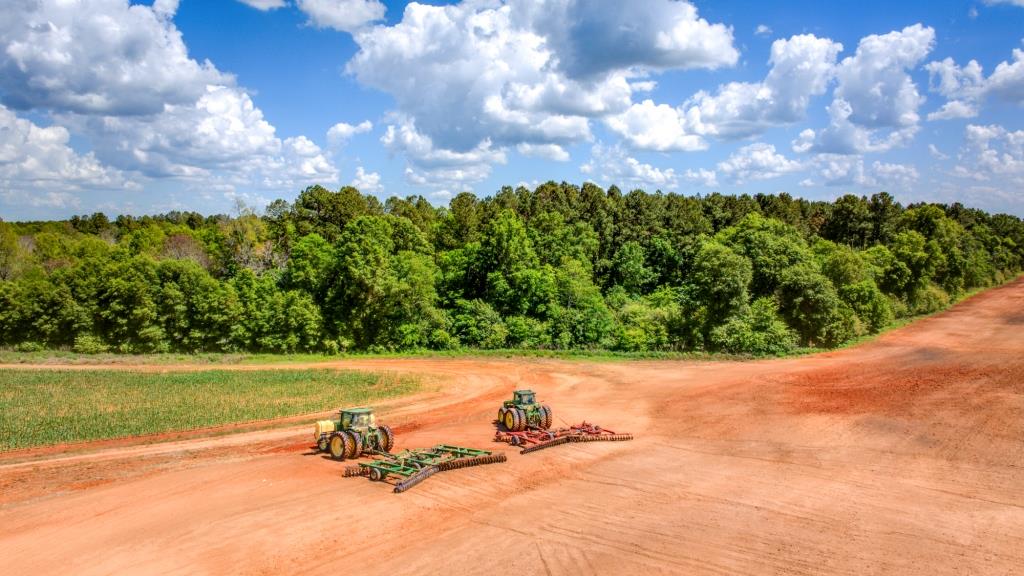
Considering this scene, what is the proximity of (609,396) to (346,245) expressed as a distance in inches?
1039

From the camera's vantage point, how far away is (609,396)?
1361 inches

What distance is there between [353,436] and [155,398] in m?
18.8

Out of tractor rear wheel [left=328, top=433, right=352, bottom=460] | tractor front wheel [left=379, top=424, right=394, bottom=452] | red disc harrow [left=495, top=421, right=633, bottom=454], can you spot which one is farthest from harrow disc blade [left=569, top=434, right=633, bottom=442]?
tractor rear wheel [left=328, top=433, right=352, bottom=460]

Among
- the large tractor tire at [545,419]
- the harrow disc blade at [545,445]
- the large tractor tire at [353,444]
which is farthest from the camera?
the large tractor tire at [545,419]

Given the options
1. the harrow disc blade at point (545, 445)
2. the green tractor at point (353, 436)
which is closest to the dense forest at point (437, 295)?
the harrow disc blade at point (545, 445)

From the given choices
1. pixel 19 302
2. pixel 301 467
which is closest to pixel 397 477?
pixel 301 467

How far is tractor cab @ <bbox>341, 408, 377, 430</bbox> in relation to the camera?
77.5 ft

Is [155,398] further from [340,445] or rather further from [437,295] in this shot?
[437,295]

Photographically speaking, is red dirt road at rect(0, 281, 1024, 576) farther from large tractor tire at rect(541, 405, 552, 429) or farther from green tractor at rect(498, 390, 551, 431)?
large tractor tire at rect(541, 405, 552, 429)

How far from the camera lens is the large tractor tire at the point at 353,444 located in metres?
23.1

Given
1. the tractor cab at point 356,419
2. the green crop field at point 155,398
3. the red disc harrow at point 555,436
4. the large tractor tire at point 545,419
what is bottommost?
the green crop field at point 155,398

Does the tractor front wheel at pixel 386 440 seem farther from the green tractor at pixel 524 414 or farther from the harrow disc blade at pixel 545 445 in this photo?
the green tractor at pixel 524 414

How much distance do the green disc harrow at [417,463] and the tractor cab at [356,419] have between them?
127cm

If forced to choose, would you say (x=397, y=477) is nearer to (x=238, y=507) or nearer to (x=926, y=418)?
(x=238, y=507)
